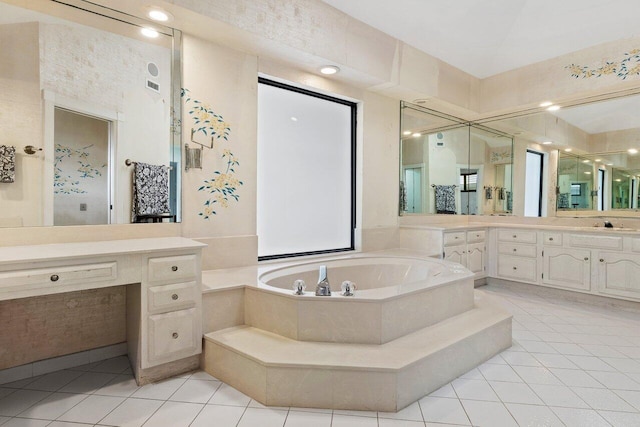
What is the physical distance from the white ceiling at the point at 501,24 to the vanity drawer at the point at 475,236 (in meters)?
2.06

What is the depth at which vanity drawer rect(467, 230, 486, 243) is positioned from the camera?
417cm

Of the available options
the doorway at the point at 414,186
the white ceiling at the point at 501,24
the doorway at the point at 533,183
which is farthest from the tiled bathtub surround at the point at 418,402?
the white ceiling at the point at 501,24

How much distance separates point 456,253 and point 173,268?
316 cm

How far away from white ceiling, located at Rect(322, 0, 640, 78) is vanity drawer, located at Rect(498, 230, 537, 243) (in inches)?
78.2

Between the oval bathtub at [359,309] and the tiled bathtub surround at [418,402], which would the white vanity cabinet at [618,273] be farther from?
the oval bathtub at [359,309]

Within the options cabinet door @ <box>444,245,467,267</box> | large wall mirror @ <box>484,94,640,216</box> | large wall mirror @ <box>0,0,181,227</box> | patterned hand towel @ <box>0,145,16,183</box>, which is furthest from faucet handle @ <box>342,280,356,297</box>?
large wall mirror @ <box>484,94,640,216</box>

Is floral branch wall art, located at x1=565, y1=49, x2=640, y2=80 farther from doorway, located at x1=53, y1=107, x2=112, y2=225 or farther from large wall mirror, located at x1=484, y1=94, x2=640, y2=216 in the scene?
doorway, located at x1=53, y1=107, x2=112, y2=225

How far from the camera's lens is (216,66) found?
8.97 feet

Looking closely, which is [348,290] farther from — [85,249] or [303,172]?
[303,172]

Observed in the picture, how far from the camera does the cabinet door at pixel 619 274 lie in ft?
10.8

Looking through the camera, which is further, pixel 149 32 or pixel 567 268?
pixel 567 268

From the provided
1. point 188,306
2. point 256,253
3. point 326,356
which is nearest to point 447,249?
point 256,253

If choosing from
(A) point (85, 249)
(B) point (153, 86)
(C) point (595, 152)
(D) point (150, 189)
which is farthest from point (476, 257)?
(A) point (85, 249)

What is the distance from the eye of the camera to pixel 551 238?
3.86m
